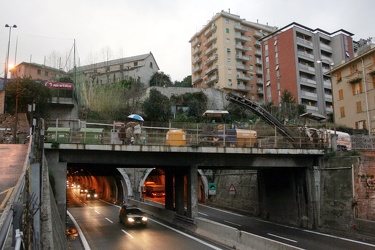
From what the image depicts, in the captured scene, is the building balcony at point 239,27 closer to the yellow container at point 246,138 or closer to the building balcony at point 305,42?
the building balcony at point 305,42

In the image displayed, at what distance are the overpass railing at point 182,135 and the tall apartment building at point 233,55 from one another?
5071 cm

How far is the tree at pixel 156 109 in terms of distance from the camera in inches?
2176

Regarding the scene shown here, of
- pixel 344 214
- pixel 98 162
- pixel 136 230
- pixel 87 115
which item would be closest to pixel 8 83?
pixel 87 115

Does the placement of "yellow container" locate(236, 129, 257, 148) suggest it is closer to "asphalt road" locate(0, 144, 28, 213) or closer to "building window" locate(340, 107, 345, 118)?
"asphalt road" locate(0, 144, 28, 213)

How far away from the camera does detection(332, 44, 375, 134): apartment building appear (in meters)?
42.8

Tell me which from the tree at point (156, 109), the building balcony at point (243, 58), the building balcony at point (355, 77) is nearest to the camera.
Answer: the building balcony at point (355, 77)

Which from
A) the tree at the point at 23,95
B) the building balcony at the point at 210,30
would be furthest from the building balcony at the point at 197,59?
the tree at the point at 23,95

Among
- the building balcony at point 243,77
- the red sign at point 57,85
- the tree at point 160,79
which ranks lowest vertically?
the red sign at point 57,85

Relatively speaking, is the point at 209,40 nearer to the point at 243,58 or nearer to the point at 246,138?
the point at 243,58

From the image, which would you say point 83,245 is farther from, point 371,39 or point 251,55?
point 251,55

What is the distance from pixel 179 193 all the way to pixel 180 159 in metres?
3.31

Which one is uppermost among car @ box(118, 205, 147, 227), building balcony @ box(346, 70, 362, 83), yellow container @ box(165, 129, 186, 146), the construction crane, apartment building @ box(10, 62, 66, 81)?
apartment building @ box(10, 62, 66, 81)

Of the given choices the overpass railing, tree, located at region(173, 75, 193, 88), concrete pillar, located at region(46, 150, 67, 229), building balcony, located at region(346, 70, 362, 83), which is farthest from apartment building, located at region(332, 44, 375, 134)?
tree, located at region(173, 75, 193, 88)

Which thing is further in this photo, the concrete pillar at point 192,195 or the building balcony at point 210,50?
the building balcony at point 210,50
